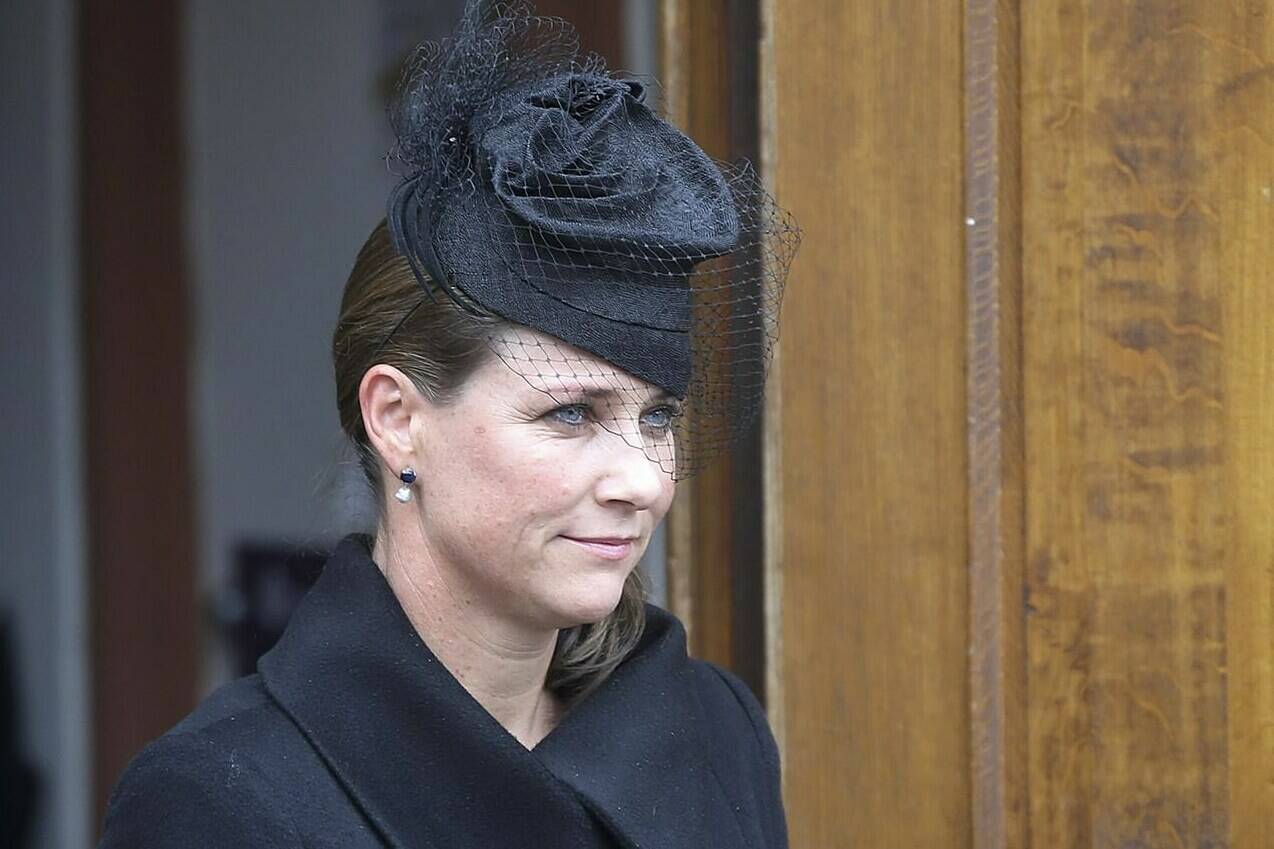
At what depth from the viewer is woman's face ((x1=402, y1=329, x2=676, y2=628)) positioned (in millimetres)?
1548

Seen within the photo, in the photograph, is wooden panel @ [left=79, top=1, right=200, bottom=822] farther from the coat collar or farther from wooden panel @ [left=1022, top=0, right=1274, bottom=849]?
wooden panel @ [left=1022, top=0, right=1274, bottom=849]

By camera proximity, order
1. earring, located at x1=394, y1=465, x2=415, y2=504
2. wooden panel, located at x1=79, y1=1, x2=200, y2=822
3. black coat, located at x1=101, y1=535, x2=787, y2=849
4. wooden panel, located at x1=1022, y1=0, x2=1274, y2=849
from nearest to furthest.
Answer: black coat, located at x1=101, y1=535, x2=787, y2=849 < earring, located at x1=394, y1=465, x2=415, y2=504 < wooden panel, located at x1=1022, y1=0, x2=1274, y2=849 < wooden panel, located at x1=79, y1=1, x2=200, y2=822

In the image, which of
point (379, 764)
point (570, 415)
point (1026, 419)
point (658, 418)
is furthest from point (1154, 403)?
point (379, 764)

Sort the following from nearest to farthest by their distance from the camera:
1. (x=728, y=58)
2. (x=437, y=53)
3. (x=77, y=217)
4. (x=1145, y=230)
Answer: (x=437, y=53), (x=1145, y=230), (x=728, y=58), (x=77, y=217)

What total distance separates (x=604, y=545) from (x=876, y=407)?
55cm

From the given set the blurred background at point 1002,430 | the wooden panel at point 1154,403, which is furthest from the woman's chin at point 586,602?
the wooden panel at point 1154,403

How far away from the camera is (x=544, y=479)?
154 centimetres

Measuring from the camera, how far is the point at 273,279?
12.1 ft

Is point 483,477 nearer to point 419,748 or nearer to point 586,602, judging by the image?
point 586,602

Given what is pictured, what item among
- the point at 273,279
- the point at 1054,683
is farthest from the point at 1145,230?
the point at 273,279

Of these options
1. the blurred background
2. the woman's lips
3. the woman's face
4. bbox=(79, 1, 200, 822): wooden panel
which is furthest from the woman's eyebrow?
bbox=(79, 1, 200, 822): wooden panel

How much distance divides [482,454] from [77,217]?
2.41 m

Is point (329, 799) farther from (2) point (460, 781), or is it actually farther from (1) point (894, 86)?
(1) point (894, 86)

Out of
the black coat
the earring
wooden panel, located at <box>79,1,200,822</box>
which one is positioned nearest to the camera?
the black coat
